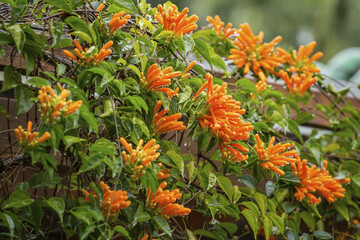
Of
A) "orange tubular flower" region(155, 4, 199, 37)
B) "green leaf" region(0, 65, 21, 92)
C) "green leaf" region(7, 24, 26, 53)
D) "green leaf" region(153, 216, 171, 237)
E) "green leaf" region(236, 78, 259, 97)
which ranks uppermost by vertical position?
"orange tubular flower" region(155, 4, 199, 37)

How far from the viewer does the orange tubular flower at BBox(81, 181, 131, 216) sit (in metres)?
0.94

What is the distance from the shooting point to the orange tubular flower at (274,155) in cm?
122

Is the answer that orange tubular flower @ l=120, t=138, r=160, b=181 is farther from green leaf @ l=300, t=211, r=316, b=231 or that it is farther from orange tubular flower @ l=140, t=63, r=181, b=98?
green leaf @ l=300, t=211, r=316, b=231

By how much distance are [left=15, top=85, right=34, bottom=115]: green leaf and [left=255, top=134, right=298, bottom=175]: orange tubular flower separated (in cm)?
61

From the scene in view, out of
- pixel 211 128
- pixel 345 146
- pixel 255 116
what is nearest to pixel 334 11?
pixel 345 146

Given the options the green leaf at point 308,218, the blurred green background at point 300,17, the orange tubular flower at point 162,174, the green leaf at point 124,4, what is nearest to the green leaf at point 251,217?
the orange tubular flower at point 162,174

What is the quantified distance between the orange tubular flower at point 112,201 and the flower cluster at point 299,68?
1.05 meters

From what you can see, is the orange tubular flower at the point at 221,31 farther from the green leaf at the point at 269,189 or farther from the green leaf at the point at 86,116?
the green leaf at the point at 86,116

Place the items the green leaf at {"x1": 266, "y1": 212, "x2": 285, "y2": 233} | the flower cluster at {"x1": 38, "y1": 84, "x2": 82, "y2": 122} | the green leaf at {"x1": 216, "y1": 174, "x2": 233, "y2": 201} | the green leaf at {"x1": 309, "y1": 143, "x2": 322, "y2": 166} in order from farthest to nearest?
the green leaf at {"x1": 309, "y1": 143, "x2": 322, "y2": 166} → the green leaf at {"x1": 266, "y1": 212, "x2": 285, "y2": 233} → the green leaf at {"x1": 216, "y1": 174, "x2": 233, "y2": 201} → the flower cluster at {"x1": 38, "y1": 84, "x2": 82, "y2": 122}

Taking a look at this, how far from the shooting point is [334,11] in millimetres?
5957

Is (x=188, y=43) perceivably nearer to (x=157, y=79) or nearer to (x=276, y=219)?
(x=157, y=79)

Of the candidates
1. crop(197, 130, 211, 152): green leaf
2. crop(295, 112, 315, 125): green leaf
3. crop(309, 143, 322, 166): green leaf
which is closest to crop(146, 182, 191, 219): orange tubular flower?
crop(197, 130, 211, 152): green leaf

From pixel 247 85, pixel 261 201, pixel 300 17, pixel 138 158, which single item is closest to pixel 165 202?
pixel 138 158

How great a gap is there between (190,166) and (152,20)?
0.44m
